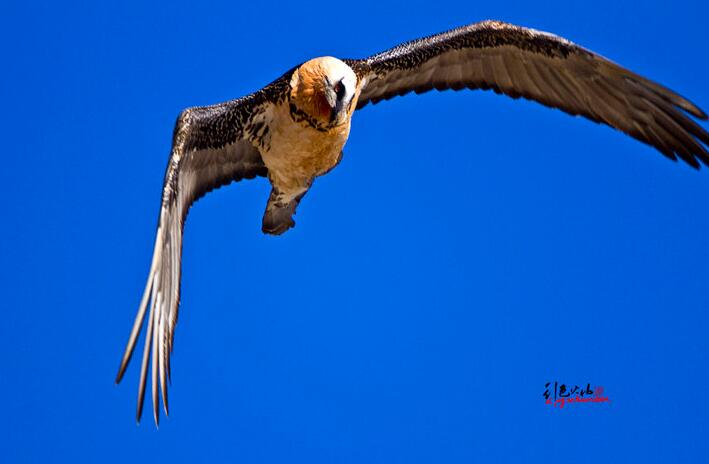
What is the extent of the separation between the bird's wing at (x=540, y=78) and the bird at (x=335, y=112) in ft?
0.04

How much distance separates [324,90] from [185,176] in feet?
6.13

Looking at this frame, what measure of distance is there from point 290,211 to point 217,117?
4.72 ft

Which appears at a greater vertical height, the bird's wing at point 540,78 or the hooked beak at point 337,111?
the bird's wing at point 540,78

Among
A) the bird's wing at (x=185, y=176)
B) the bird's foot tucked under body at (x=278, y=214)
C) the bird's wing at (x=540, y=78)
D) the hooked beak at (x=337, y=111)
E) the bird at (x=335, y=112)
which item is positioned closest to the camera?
the bird's wing at (x=185, y=176)

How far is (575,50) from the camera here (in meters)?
10.7

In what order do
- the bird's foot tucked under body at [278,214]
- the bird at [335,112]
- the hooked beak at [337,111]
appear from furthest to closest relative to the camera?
the bird's foot tucked under body at [278,214], the hooked beak at [337,111], the bird at [335,112]

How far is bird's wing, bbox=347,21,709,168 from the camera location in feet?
33.9

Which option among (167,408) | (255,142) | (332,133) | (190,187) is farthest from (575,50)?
(167,408)

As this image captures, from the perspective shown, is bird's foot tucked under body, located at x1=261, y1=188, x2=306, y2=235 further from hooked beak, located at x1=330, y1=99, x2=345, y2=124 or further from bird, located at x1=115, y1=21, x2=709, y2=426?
hooked beak, located at x1=330, y1=99, x2=345, y2=124

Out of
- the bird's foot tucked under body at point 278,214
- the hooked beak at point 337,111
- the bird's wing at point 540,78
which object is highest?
the bird's wing at point 540,78

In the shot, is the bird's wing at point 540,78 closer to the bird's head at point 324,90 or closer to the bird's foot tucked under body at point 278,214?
the bird's head at point 324,90

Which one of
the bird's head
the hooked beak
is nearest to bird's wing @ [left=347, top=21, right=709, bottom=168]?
the bird's head

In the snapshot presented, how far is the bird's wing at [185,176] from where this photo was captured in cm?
907

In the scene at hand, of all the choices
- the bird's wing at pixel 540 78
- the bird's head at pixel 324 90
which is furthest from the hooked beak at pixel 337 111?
the bird's wing at pixel 540 78
